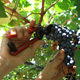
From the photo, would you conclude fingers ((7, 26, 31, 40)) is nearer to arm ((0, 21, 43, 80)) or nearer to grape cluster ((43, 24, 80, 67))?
arm ((0, 21, 43, 80))

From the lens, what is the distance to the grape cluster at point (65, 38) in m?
1.14

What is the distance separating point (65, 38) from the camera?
116 centimetres

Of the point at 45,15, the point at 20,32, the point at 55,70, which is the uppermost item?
the point at 45,15

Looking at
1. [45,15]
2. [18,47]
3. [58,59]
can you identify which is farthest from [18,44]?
[45,15]

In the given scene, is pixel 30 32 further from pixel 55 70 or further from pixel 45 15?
pixel 45 15

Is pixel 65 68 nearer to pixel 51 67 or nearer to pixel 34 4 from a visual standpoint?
pixel 51 67

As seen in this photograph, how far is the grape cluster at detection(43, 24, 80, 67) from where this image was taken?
114cm

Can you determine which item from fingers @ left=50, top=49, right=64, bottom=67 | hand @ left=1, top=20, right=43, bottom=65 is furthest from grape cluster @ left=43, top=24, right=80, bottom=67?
hand @ left=1, top=20, right=43, bottom=65

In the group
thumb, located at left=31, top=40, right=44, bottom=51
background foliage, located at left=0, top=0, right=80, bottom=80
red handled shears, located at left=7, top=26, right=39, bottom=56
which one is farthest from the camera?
background foliage, located at left=0, top=0, right=80, bottom=80

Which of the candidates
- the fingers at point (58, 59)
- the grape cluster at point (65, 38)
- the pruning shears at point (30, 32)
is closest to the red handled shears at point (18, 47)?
Result: the pruning shears at point (30, 32)

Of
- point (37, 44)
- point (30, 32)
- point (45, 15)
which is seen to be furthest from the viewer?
point (45, 15)

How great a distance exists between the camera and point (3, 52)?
3.62 ft

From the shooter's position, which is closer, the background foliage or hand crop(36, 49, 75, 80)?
hand crop(36, 49, 75, 80)

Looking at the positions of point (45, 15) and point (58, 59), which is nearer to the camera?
point (58, 59)
